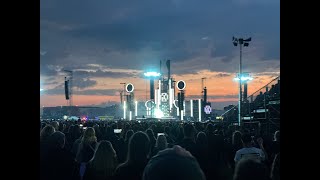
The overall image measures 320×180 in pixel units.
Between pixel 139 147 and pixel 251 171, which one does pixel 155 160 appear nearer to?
pixel 251 171

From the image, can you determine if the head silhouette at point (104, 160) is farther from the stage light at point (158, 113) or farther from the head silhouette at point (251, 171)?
the stage light at point (158, 113)

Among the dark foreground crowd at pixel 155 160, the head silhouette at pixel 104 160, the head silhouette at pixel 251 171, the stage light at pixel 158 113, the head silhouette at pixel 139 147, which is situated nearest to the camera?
the dark foreground crowd at pixel 155 160

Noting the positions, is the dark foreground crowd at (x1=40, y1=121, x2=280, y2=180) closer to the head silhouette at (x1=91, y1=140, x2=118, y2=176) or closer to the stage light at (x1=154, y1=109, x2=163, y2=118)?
the head silhouette at (x1=91, y1=140, x2=118, y2=176)

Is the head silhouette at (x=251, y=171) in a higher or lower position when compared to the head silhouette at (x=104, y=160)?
higher

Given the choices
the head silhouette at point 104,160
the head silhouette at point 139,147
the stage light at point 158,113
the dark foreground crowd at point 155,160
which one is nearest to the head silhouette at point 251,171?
the dark foreground crowd at point 155,160

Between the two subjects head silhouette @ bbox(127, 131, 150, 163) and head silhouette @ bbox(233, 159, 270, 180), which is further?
head silhouette @ bbox(127, 131, 150, 163)

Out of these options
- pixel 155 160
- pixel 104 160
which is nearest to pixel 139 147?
pixel 104 160

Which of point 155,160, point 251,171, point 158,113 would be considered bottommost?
point 158,113

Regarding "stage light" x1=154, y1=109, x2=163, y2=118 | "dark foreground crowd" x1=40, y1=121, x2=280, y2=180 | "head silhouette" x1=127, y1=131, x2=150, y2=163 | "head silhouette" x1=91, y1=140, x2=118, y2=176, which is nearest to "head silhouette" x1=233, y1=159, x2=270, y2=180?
"dark foreground crowd" x1=40, y1=121, x2=280, y2=180
